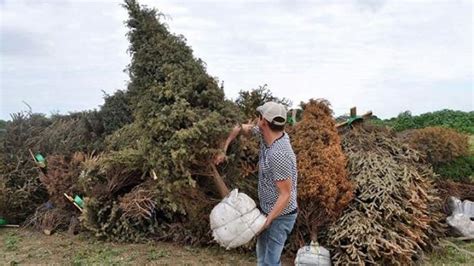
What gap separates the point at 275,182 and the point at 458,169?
4638 millimetres

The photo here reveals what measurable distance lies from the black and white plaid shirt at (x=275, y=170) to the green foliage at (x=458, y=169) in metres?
4.15

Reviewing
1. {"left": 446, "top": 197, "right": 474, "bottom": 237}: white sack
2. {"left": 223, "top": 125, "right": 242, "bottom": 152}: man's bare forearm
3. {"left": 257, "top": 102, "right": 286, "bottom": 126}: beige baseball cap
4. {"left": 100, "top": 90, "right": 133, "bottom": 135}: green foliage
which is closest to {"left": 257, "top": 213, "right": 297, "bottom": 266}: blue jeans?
{"left": 257, "top": 102, "right": 286, "bottom": 126}: beige baseball cap

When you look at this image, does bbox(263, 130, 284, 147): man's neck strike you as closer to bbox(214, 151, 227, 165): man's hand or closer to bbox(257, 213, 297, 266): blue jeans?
bbox(257, 213, 297, 266): blue jeans

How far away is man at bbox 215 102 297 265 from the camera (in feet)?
12.2

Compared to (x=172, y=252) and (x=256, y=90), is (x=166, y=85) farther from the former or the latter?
(x=172, y=252)

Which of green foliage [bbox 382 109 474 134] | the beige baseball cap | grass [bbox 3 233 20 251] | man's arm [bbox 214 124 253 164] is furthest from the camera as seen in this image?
green foliage [bbox 382 109 474 134]

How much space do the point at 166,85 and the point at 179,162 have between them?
0.81 meters

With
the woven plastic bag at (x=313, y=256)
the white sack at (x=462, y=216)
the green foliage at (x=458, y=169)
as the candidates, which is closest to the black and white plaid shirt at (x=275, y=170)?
the woven plastic bag at (x=313, y=256)

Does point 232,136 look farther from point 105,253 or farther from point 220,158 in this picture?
point 105,253

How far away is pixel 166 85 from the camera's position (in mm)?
5184

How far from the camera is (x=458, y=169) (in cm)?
738

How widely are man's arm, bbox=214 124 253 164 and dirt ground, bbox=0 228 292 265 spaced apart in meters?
1.43

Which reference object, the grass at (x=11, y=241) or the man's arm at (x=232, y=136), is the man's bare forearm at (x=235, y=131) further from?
the grass at (x=11, y=241)

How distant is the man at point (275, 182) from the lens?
12.2 feet
